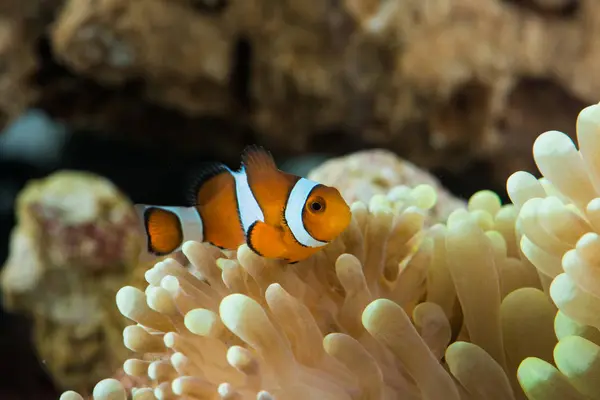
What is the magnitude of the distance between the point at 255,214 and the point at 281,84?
4.99ft

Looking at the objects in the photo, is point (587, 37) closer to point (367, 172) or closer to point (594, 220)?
point (367, 172)

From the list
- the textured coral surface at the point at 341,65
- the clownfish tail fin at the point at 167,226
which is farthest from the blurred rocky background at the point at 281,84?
the clownfish tail fin at the point at 167,226

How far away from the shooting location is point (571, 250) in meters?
0.59

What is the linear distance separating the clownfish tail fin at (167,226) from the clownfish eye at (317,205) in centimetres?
18

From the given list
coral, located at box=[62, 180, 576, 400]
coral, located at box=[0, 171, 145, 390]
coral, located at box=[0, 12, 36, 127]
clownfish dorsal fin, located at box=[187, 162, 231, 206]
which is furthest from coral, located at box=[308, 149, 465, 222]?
coral, located at box=[0, 12, 36, 127]

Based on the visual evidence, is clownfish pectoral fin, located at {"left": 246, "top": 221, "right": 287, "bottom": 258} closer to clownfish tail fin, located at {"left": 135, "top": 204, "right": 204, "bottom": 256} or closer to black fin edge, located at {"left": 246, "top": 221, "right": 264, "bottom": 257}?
black fin edge, located at {"left": 246, "top": 221, "right": 264, "bottom": 257}

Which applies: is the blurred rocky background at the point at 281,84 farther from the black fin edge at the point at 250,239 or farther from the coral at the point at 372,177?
the black fin edge at the point at 250,239

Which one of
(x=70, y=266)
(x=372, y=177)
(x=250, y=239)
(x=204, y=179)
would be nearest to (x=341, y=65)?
(x=372, y=177)

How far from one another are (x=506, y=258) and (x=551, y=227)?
9.2 inches

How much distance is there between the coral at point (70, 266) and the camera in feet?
5.82

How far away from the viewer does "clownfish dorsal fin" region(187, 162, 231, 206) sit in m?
0.78

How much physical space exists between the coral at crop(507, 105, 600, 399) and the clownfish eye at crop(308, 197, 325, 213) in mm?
224

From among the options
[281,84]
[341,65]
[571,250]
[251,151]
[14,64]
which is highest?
[571,250]

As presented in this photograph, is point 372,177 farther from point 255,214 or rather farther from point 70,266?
point 70,266
